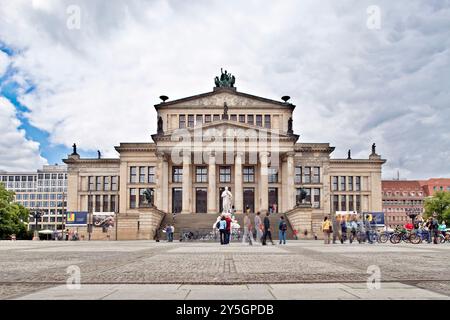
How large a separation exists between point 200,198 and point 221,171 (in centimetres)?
483

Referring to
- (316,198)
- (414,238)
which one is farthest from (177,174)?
(414,238)

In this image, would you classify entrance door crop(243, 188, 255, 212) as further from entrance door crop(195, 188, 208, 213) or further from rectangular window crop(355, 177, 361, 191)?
rectangular window crop(355, 177, 361, 191)

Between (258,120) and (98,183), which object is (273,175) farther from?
(98,183)

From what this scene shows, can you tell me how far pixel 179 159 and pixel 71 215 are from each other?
1903cm

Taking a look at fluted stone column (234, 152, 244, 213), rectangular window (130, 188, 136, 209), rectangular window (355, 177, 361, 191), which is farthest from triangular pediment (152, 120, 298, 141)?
rectangular window (355, 177, 361, 191)

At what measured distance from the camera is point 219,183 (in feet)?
227

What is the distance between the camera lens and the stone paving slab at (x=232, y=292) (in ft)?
21.1

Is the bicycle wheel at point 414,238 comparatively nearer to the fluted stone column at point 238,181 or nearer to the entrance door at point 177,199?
the fluted stone column at point 238,181

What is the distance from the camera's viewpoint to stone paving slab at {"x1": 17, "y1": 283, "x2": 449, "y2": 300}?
6.42 metres

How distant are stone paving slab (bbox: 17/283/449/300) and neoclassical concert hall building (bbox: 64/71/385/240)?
45.7m

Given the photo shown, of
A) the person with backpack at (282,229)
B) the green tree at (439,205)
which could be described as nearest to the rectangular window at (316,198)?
the green tree at (439,205)

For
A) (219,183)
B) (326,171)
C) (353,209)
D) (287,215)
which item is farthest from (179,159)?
(353,209)

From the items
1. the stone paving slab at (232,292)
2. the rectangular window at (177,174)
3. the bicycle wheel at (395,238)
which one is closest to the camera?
the stone paving slab at (232,292)

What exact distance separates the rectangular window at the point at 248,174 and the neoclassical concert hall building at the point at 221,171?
142 millimetres
